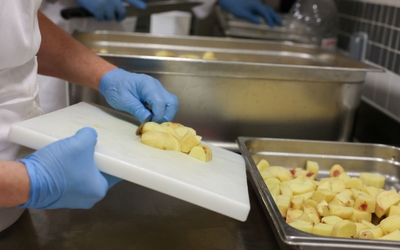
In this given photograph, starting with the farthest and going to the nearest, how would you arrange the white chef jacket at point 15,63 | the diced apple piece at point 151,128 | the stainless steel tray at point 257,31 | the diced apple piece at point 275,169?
1. the stainless steel tray at point 257,31
2. the diced apple piece at point 275,169
3. the diced apple piece at point 151,128
4. the white chef jacket at point 15,63

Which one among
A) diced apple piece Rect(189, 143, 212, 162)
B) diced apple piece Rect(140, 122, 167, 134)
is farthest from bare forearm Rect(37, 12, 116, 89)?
diced apple piece Rect(189, 143, 212, 162)

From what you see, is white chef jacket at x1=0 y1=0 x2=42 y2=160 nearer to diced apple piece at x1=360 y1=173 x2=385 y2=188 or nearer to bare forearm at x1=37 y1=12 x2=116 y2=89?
bare forearm at x1=37 y1=12 x2=116 y2=89

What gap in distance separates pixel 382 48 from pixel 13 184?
1462mm

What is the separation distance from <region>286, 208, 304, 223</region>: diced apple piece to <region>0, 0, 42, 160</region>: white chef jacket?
0.57 meters

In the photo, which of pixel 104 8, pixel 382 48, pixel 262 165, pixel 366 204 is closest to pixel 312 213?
pixel 366 204

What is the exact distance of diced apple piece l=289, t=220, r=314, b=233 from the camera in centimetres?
87

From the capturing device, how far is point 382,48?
169 cm

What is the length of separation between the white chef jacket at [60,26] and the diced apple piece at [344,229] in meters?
1.00

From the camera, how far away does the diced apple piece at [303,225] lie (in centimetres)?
87

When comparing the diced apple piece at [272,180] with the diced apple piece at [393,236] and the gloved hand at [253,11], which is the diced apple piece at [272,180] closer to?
the diced apple piece at [393,236]

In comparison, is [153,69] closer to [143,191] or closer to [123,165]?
[143,191]

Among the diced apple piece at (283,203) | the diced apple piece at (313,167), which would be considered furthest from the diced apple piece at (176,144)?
the diced apple piece at (313,167)

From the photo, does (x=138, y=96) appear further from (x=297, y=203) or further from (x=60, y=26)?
(x=60, y=26)

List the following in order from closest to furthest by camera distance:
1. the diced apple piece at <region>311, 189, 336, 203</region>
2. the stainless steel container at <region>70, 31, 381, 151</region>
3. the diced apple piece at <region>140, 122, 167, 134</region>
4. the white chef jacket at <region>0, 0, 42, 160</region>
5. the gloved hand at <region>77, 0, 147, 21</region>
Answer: the white chef jacket at <region>0, 0, 42, 160</region>
the diced apple piece at <region>140, 122, 167, 134</region>
the diced apple piece at <region>311, 189, 336, 203</region>
the stainless steel container at <region>70, 31, 381, 151</region>
the gloved hand at <region>77, 0, 147, 21</region>
